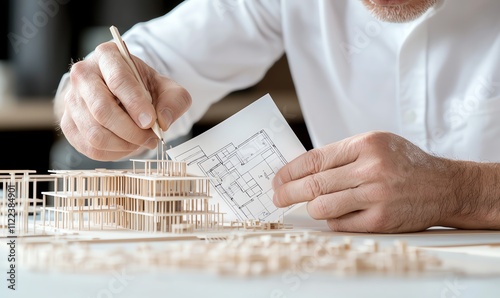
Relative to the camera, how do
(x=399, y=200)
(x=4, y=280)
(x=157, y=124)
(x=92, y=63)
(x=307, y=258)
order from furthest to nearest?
(x=92, y=63) < (x=157, y=124) < (x=399, y=200) < (x=307, y=258) < (x=4, y=280)

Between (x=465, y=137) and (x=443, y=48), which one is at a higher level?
(x=443, y=48)

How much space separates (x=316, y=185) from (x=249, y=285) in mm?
572

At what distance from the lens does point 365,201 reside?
1406 millimetres

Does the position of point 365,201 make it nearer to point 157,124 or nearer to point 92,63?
point 157,124

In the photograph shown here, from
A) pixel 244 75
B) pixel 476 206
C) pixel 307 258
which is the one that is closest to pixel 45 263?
pixel 307 258

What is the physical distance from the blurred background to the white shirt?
135cm

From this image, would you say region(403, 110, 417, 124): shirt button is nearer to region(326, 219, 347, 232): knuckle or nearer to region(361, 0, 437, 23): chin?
region(361, 0, 437, 23): chin

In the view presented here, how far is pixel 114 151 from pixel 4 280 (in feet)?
2.28

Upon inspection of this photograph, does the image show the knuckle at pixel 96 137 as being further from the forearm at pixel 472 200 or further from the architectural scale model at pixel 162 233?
the forearm at pixel 472 200

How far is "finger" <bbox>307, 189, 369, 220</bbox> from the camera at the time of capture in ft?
4.62

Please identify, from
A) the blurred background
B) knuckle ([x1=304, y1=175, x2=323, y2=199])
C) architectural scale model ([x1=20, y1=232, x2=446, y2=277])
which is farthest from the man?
the blurred background

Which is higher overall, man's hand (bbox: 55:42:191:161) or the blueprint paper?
man's hand (bbox: 55:42:191:161)

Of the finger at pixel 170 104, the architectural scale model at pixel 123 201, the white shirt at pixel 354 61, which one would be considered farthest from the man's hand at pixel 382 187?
the white shirt at pixel 354 61

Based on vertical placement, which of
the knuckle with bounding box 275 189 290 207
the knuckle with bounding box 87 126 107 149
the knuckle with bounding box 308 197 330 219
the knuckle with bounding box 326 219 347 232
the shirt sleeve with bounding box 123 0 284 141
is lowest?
the knuckle with bounding box 326 219 347 232
